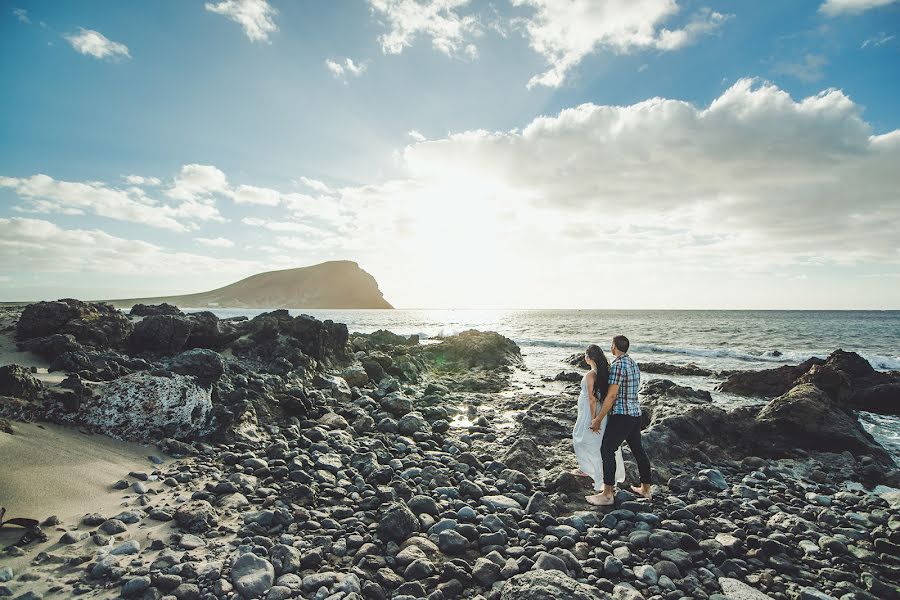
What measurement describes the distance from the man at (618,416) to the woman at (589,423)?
121 millimetres

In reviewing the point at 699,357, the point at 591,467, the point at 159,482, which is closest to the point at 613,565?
the point at 591,467

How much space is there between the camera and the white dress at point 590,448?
7.10 m

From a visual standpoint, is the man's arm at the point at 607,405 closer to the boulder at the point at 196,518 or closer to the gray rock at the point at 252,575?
the gray rock at the point at 252,575

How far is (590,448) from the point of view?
7.15 m

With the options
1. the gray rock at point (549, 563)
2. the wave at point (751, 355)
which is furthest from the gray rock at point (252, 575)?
the wave at point (751, 355)

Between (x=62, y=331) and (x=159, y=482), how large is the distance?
7.88 meters

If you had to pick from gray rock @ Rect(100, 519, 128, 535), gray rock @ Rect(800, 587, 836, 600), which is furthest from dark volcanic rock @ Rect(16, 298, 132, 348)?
gray rock @ Rect(800, 587, 836, 600)

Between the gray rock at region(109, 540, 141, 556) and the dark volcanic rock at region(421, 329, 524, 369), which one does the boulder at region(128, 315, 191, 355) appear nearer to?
the gray rock at region(109, 540, 141, 556)

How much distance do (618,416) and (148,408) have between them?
8.14 m

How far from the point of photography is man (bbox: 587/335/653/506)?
6.88m

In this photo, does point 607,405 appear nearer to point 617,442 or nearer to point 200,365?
point 617,442

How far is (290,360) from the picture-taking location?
1368cm

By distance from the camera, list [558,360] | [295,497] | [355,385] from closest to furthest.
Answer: [295,497] < [355,385] < [558,360]

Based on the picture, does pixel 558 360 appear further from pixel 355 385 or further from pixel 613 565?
pixel 613 565
